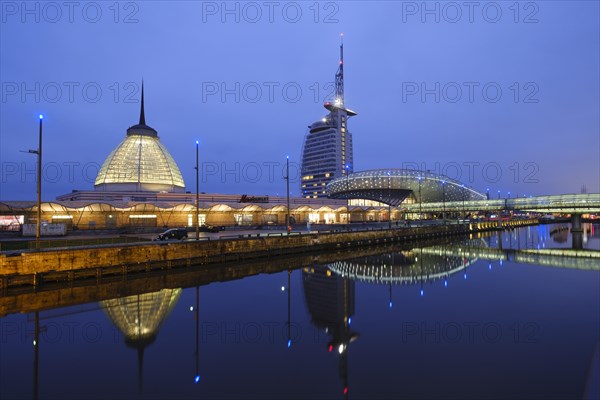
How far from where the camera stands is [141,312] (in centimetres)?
2005

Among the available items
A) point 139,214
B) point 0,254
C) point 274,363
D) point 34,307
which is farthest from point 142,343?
point 139,214

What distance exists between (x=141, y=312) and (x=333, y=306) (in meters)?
11.0

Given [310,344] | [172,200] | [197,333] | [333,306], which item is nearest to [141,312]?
[197,333]

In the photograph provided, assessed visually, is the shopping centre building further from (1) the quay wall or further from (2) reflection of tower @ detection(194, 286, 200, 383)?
(2) reflection of tower @ detection(194, 286, 200, 383)

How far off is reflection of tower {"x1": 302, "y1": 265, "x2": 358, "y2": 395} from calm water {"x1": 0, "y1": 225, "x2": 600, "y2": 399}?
11 cm

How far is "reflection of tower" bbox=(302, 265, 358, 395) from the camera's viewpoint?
15.9 metres

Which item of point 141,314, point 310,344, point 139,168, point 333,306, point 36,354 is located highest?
point 139,168

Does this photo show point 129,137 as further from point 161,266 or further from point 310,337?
point 310,337

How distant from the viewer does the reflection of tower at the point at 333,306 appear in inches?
624

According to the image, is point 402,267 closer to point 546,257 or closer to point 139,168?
point 546,257

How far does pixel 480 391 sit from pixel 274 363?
692 cm

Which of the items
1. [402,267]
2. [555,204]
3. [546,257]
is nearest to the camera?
[402,267]

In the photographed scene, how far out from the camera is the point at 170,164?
10994 cm

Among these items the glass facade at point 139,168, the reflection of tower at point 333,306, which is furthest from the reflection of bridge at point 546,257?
the glass facade at point 139,168
